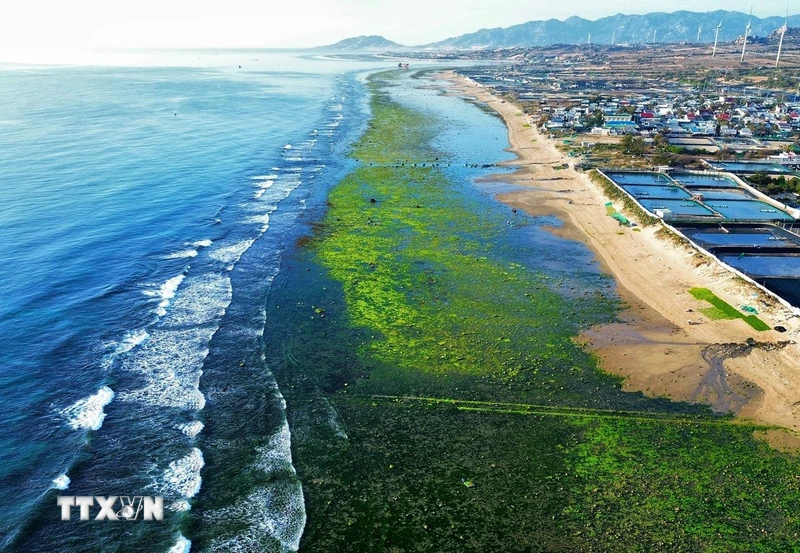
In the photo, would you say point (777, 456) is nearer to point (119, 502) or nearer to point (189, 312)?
point (119, 502)

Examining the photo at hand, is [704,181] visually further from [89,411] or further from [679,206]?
[89,411]

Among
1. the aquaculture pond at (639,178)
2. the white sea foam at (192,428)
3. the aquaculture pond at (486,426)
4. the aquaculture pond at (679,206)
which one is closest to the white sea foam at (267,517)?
the aquaculture pond at (486,426)

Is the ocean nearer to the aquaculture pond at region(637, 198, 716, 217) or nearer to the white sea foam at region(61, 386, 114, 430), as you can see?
the white sea foam at region(61, 386, 114, 430)

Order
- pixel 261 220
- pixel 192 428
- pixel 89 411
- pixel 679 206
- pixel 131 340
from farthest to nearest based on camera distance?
pixel 679 206 < pixel 261 220 < pixel 131 340 < pixel 89 411 < pixel 192 428

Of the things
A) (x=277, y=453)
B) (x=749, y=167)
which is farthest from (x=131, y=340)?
(x=749, y=167)

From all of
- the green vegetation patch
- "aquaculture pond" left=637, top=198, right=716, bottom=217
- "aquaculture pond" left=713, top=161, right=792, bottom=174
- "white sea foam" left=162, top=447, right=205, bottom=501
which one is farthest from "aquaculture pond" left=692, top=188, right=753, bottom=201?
"white sea foam" left=162, top=447, right=205, bottom=501

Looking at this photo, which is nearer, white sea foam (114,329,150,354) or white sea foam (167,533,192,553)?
white sea foam (167,533,192,553)

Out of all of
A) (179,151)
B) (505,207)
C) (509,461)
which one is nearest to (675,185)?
(505,207)
